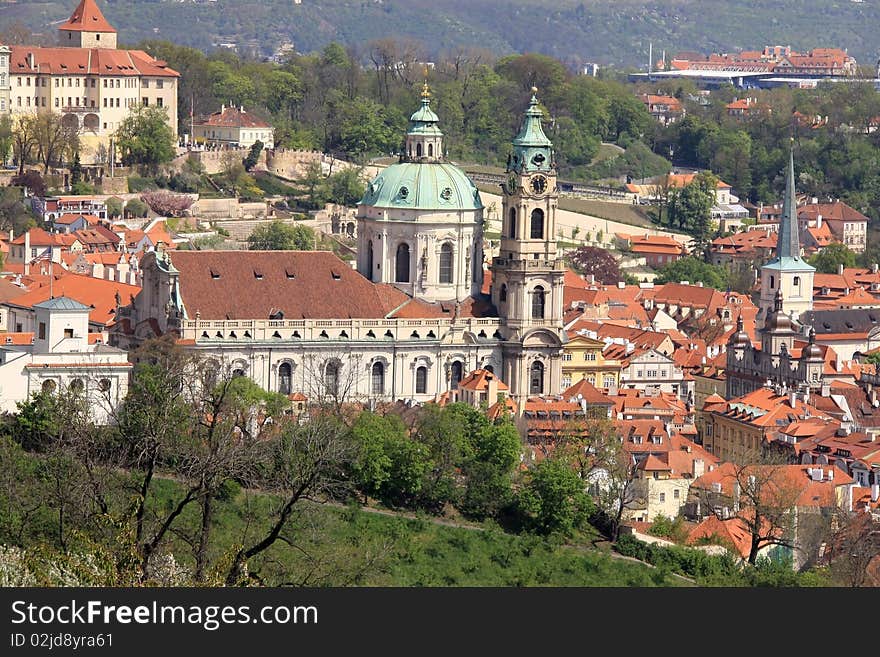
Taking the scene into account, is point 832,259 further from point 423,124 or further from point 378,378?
point 378,378

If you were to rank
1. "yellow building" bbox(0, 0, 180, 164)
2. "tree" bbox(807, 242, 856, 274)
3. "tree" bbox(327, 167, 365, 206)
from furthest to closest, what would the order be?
"tree" bbox(807, 242, 856, 274)
"yellow building" bbox(0, 0, 180, 164)
"tree" bbox(327, 167, 365, 206)

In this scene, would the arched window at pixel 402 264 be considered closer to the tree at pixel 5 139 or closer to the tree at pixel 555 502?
the tree at pixel 555 502

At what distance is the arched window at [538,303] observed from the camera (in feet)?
261

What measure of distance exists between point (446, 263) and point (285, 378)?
19.9 feet

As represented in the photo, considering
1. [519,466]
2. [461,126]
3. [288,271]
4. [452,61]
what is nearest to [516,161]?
[288,271]

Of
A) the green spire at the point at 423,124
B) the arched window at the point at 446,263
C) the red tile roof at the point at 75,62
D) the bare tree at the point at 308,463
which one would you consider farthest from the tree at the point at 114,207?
the bare tree at the point at 308,463

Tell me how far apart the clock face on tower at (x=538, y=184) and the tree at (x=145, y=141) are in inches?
1466

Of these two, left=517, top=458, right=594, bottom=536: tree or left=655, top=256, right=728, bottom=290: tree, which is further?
left=655, top=256, right=728, bottom=290: tree

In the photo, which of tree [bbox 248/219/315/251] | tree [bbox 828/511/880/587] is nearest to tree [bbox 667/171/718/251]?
tree [bbox 248/219/315/251]

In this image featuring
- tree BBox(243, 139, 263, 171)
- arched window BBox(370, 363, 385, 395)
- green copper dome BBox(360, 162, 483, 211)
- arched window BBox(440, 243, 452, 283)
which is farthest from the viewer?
tree BBox(243, 139, 263, 171)

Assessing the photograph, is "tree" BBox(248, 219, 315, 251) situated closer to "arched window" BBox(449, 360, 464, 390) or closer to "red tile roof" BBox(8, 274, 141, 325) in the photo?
"red tile roof" BBox(8, 274, 141, 325)

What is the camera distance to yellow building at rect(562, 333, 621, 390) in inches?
3314

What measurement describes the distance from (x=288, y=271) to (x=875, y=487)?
17012mm

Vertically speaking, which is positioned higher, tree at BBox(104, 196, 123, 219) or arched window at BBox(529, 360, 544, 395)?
tree at BBox(104, 196, 123, 219)
